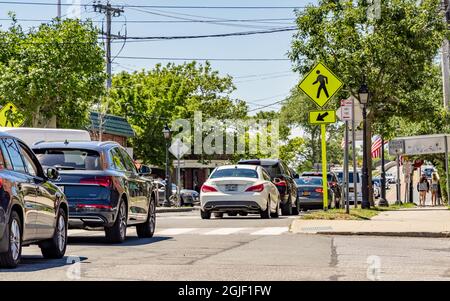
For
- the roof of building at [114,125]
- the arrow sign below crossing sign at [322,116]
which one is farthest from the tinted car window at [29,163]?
the roof of building at [114,125]

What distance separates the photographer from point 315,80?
2438 cm

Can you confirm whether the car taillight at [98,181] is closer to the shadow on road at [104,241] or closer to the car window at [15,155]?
the shadow on road at [104,241]

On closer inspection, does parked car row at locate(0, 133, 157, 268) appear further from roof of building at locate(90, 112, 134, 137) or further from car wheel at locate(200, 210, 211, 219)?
roof of building at locate(90, 112, 134, 137)

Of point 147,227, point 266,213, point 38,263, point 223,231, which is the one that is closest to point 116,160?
point 147,227

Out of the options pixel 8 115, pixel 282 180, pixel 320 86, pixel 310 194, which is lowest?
pixel 310 194

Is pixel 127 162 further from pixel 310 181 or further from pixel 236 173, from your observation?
pixel 310 181

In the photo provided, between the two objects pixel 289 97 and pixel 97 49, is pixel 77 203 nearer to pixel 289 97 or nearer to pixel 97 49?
pixel 97 49

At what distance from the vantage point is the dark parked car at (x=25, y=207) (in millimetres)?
11039

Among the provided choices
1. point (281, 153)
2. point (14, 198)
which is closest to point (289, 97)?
point (281, 153)

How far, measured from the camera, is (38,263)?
40.4 feet

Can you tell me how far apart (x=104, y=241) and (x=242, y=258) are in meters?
4.54

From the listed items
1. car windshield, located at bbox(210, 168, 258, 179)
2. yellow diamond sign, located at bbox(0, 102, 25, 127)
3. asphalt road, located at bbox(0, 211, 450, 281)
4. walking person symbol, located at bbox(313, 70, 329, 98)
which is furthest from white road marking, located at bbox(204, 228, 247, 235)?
yellow diamond sign, located at bbox(0, 102, 25, 127)

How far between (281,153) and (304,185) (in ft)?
187

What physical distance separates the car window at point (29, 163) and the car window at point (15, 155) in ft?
0.88
